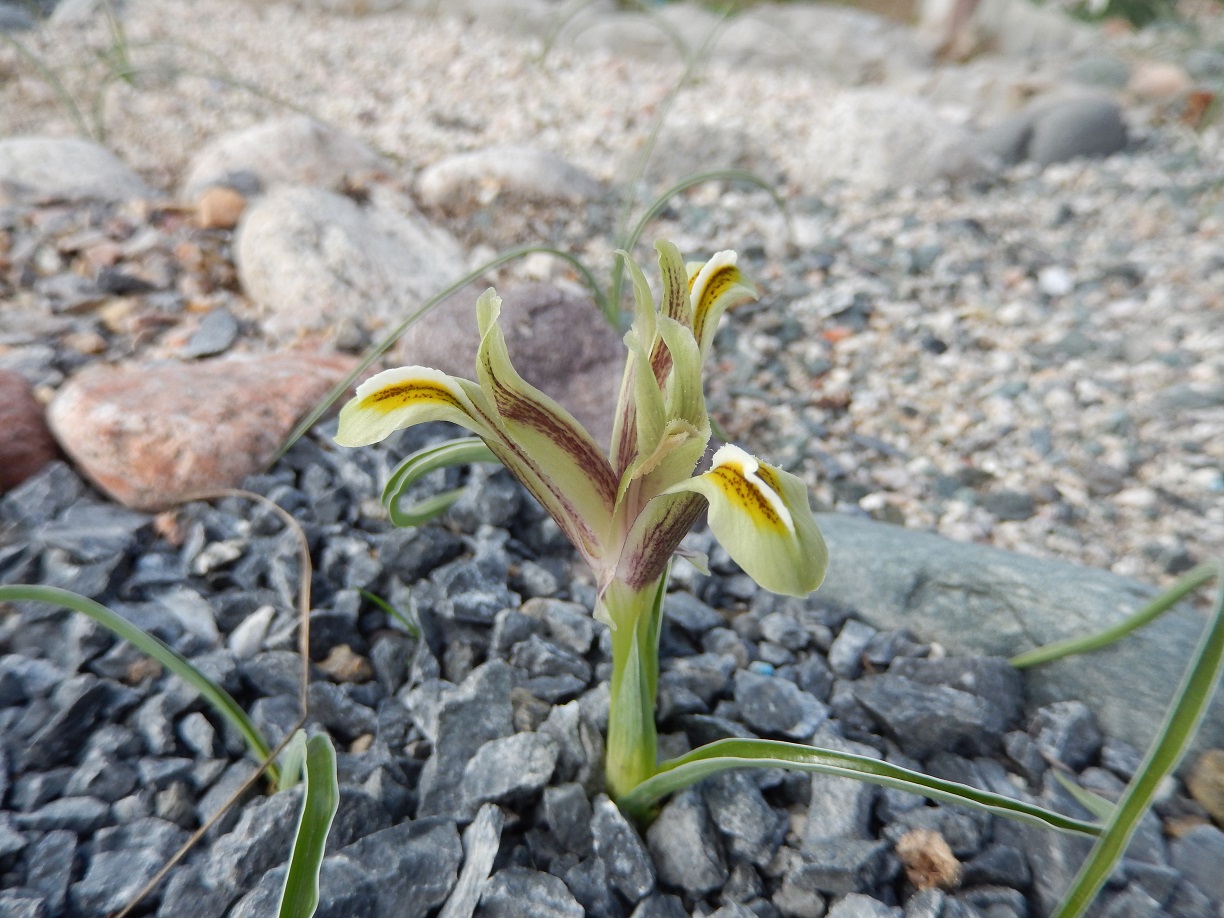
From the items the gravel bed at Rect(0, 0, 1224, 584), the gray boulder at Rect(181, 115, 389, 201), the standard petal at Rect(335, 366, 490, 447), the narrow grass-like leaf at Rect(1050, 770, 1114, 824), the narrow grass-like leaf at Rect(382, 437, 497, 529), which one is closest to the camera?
the standard petal at Rect(335, 366, 490, 447)

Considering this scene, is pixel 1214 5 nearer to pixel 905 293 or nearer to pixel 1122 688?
pixel 905 293

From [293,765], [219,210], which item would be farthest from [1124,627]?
[219,210]

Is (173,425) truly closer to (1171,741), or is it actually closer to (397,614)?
(397,614)

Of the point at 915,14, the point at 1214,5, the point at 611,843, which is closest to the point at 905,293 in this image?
the point at 611,843

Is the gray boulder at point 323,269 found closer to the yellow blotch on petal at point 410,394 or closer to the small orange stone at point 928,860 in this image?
the yellow blotch on petal at point 410,394

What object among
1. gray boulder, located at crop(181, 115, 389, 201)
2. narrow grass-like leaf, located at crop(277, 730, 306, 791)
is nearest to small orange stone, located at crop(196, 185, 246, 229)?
gray boulder, located at crop(181, 115, 389, 201)

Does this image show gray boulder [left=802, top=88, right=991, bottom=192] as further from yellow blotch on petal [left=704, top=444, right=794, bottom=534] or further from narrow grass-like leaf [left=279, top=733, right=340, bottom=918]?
narrow grass-like leaf [left=279, top=733, right=340, bottom=918]
